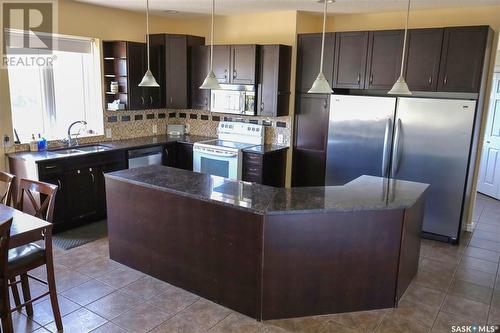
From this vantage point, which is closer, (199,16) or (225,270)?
(225,270)

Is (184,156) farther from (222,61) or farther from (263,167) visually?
(222,61)

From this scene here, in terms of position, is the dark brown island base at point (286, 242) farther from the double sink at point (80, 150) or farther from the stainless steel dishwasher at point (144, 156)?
the stainless steel dishwasher at point (144, 156)

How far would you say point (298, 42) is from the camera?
5293 mm

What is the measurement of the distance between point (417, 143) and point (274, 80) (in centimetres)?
194

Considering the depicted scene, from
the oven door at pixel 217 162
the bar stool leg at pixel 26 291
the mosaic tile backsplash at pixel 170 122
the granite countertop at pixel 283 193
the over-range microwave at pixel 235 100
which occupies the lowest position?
the bar stool leg at pixel 26 291

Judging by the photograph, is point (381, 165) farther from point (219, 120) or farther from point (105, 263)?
point (105, 263)

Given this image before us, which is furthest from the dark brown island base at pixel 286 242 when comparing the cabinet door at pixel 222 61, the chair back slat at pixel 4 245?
the cabinet door at pixel 222 61

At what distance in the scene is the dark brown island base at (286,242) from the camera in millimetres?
2859

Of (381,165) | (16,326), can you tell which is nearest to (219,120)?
(381,165)

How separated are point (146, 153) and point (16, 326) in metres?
2.90

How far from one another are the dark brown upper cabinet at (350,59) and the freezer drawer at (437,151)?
65 centimetres

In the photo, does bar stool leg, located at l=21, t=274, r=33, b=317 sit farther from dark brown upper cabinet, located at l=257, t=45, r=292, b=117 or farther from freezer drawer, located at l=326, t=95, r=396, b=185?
freezer drawer, located at l=326, t=95, r=396, b=185

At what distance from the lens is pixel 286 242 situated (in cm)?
285

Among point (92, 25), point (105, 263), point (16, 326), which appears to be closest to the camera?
point (16, 326)
